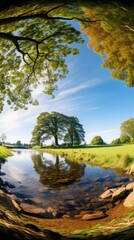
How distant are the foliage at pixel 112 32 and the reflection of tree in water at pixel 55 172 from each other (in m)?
2.46

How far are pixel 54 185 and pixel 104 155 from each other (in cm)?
241

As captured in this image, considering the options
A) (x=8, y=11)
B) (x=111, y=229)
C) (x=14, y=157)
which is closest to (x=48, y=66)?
(x=8, y=11)

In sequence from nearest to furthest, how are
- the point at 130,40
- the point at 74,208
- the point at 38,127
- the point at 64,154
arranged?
the point at 74,208, the point at 38,127, the point at 130,40, the point at 64,154

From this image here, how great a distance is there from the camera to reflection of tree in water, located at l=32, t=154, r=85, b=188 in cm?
477

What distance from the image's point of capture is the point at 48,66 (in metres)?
5.62

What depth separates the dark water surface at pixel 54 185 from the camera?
3.82 metres

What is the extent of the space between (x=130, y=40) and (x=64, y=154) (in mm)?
3027

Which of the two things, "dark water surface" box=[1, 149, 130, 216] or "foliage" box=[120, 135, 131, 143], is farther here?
"foliage" box=[120, 135, 131, 143]

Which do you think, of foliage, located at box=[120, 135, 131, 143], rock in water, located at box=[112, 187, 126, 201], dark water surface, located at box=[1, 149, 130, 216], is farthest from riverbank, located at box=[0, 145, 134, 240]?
foliage, located at box=[120, 135, 131, 143]

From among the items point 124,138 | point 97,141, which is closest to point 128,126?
point 124,138

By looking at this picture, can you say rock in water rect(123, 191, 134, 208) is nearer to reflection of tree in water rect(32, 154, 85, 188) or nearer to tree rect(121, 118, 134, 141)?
tree rect(121, 118, 134, 141)

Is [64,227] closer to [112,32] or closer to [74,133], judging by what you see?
[74,133]

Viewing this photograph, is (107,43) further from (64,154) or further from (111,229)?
(111,229)

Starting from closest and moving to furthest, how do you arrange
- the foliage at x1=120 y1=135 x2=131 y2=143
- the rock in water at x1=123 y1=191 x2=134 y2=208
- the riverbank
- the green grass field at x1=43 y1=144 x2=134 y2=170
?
the riverbank, the rock in water at x1=123 y1=191 x2=134 y2=208, the foliage at x1=120 y1=135 x2=131 y2=143, the green grass field at x1=43 y1=144 x2=134 y2=170
